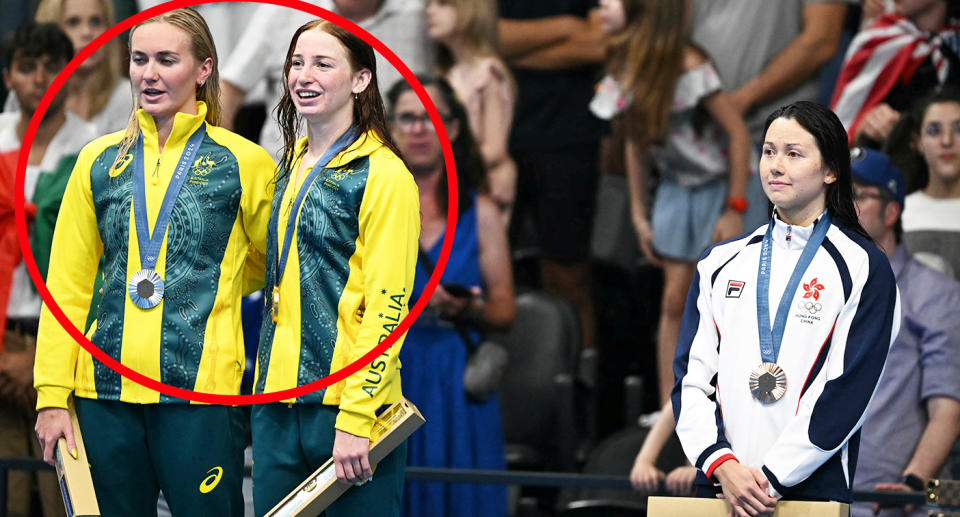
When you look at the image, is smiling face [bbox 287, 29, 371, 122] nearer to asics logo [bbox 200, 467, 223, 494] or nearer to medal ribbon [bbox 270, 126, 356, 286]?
medal ribbon [bbox 270, 126, 356, 286]

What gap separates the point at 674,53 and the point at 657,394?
1.46 metres

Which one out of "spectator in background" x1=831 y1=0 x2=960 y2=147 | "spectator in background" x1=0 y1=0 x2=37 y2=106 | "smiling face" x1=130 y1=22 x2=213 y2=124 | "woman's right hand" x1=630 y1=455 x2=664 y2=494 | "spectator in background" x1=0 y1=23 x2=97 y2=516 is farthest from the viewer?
"spectator in background" x1=0 y1=0 x2=37 y2=106

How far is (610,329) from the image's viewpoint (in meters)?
5.86

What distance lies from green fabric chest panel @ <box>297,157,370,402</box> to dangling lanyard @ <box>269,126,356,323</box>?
0.06ft

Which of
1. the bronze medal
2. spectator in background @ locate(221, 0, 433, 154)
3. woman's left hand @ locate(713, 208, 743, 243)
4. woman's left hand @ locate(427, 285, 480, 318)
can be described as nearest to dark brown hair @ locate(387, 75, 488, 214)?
spectator in background @ locate(221, 0, 433, 154)

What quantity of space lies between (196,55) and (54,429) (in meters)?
1.02

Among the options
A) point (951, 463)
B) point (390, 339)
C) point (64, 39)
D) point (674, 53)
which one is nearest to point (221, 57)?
point (64, 39)

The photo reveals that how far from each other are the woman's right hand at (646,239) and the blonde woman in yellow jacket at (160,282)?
8.43ft

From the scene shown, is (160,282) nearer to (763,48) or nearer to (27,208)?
(27,208)

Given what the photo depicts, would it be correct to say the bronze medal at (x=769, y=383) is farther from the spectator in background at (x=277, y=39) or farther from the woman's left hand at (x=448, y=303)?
the spectator in background at (x=277, y=39)

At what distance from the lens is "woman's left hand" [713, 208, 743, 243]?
5605mm

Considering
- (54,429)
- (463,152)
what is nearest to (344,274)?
(54,429)

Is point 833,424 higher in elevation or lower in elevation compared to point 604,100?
lower

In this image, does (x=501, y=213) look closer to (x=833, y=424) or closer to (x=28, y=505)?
(x=28, y=505)
